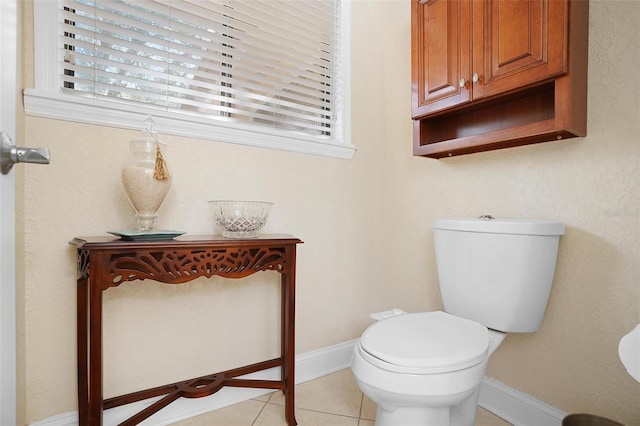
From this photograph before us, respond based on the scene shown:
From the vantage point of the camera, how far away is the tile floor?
4.25 ft

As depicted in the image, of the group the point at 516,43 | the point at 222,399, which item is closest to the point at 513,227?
the point at 516,43

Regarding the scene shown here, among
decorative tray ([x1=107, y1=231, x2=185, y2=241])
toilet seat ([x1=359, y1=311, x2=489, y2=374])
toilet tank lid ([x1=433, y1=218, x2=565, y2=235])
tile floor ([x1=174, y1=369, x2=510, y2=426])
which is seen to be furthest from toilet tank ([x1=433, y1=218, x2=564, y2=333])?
decorative tray ([x1=107, y1=231, x2=185, y2=241])

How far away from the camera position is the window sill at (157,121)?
1.07 m

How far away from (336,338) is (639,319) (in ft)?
4.03

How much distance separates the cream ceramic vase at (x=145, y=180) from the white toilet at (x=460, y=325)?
0.85m

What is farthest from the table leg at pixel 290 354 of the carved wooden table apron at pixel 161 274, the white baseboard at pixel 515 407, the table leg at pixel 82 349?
the white baseboard at pixel 515 407

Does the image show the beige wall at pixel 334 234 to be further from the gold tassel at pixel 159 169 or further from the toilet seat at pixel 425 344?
the toilet seat at pixel 425 344

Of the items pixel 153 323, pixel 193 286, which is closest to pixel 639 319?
pixel 193 286

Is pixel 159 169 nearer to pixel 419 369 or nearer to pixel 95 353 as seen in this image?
pixel 95 353

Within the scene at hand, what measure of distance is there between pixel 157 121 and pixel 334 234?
0.99m

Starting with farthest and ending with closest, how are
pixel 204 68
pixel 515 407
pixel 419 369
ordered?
1. pixel 204 68
2. pixel 515 407
3. pixel 419 369

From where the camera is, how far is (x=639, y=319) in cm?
100

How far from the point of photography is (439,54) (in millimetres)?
1366

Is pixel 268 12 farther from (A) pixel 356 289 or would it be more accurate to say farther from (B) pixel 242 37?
(A) pixel 356 289
